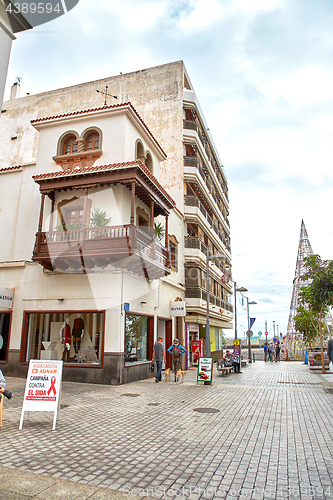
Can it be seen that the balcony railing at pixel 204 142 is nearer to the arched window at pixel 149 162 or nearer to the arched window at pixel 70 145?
the arched window at pixel 149 162

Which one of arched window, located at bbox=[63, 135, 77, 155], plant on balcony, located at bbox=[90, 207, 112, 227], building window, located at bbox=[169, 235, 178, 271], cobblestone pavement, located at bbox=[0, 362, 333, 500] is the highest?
arched window, located at bbox=[63, 135, 77, 155]

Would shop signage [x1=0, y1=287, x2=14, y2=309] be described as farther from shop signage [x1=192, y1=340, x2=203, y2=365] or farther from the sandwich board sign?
shop signage [x1=192, y1=340, x2=203, y2=365]

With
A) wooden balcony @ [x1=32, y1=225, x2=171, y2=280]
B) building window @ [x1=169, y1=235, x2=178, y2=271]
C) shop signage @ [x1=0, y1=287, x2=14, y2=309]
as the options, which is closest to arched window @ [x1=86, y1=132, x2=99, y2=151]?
wooden balcony @ [x1=32, y1=225, x2=171, y2=280]

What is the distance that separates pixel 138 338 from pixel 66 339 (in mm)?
3195

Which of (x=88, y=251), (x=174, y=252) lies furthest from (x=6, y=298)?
(x=174, y=252)

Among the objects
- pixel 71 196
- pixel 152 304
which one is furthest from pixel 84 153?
pixel 152 304

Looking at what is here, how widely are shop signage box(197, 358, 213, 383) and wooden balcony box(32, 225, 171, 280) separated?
186 inches

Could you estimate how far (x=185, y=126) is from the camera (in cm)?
2864

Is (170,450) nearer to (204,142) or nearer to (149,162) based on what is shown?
(149,162)

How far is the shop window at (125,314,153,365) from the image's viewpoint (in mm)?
15328

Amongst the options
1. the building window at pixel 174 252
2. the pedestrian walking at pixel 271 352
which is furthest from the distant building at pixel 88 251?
the pedestrian walking at pixel 271 352

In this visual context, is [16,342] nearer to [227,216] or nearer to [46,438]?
[46,438]

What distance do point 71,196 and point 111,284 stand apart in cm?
464

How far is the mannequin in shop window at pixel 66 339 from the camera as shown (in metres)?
15.3
